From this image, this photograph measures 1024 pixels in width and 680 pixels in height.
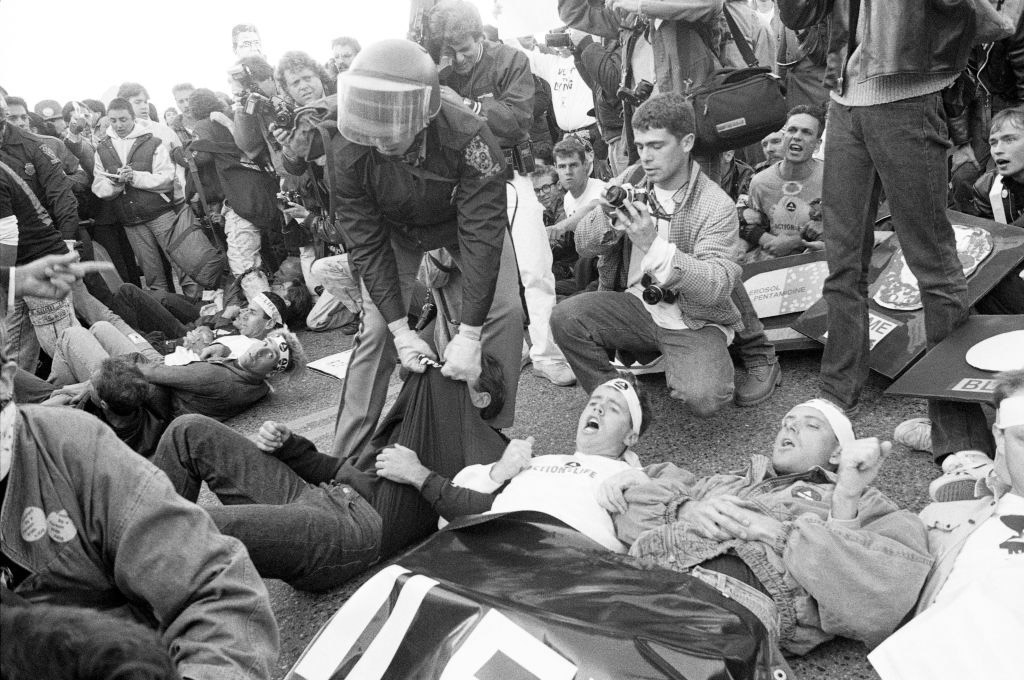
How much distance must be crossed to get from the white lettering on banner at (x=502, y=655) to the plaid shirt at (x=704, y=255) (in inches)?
80.6

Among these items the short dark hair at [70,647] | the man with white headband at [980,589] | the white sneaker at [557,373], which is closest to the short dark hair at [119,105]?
the white sneaker at [557,373]

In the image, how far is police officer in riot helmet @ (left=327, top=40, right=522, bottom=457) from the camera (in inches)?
118

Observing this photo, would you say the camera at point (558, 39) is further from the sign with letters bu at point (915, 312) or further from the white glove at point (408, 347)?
the white glove at point (408, 347)

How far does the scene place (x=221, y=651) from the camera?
136 cm

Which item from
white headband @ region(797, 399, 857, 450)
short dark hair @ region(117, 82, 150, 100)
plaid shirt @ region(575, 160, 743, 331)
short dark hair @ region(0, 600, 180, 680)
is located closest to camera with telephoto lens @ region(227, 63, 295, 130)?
short dark hair @ region(117, 82, 150, 100)

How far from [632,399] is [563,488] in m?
0.54

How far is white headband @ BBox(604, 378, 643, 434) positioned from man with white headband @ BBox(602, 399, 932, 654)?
441mm

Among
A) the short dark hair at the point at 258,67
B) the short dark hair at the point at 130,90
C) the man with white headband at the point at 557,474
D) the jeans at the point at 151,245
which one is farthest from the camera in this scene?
the short dark hair at the point at 130,90

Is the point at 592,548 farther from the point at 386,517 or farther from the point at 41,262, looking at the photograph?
the point at 41,262

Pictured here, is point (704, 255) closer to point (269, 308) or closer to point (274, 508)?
point (274, 508)

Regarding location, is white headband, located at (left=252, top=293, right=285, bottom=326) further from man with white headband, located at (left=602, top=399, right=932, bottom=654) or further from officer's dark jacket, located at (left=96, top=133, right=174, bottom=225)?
man with white headband, located at (left=602, top=399, right=932, bottom=654)

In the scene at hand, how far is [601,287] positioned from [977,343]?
1776mm

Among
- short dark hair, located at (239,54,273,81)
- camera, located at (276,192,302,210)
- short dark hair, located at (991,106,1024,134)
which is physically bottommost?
camera, located at (276,192,302,210)

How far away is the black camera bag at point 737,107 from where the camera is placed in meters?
4.14
